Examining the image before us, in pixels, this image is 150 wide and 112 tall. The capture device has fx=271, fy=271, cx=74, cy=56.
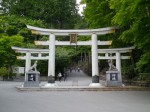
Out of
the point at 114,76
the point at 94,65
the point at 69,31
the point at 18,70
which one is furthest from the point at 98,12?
the point at 18,70

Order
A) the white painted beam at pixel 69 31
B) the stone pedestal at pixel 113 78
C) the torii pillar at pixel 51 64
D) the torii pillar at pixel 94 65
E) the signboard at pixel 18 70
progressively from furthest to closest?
the signboard at pixel 18 70 < the white painted beam at pixel 69 31 < the torii pillar at pixel 51 64 < the torii pillar at pixel 94 65 < the stone pedestal at pixel 113 78

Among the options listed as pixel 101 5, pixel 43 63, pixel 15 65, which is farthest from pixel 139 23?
pixel 15 65

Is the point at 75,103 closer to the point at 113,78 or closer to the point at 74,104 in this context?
the point at 74,104

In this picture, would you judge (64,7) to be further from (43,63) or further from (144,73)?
(144,73)

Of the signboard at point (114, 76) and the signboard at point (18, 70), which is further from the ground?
the signboard at point (18, 70)

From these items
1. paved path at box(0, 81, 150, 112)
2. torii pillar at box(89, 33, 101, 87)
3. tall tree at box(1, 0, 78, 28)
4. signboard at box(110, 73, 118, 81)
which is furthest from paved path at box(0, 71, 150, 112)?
tall tree at box(1, 0, 78, 28)

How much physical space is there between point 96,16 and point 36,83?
8.98 metres

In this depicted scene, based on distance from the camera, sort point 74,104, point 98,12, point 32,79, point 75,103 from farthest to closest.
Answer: point 98,12 < point 32,79 < point 75,103 < point 74,104

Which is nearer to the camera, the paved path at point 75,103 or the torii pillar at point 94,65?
the paved path at point 75,103

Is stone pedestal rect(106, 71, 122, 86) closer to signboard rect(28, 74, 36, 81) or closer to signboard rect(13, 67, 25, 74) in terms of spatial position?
signboard rect(28, 74, 36, 81)

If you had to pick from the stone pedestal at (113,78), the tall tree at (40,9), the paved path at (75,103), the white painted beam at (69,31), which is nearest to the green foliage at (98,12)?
the white painted beam at (69,31)

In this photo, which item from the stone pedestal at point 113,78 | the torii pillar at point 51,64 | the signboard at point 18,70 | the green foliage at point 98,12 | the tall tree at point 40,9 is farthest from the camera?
the tall tree at point 40,9

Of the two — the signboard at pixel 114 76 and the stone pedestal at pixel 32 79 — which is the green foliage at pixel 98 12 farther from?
the stone pedestal at pixel 32 79

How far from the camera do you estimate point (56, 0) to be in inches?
2242
